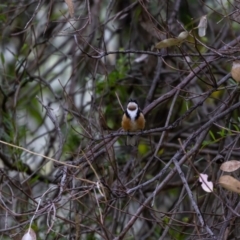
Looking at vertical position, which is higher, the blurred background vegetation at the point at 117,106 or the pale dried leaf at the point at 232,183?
the pale dried leaf at the point at 232,183

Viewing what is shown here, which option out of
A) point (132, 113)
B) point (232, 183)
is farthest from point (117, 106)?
point (232, 183)

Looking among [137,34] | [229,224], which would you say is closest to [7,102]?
[137,34]

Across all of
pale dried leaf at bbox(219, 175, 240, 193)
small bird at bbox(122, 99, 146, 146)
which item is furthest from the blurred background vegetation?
pale dried leaf at bbox(219, 175, 240, 193)

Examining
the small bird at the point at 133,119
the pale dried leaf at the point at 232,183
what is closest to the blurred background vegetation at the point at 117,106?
the small bird at the point at 133,119

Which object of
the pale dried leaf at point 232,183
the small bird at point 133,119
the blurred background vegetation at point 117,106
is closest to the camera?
the pale dried leaf at point 232,183

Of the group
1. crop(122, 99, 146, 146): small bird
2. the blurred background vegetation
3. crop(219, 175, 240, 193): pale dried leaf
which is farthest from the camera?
the blurred background vegetation

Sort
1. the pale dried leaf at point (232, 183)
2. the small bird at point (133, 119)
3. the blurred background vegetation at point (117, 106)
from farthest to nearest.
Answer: the blurred background vegetation at point (117, 106) < the small bird at point (133, 119) < the pale dried leaf at point (232, 183)

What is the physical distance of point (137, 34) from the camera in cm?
388

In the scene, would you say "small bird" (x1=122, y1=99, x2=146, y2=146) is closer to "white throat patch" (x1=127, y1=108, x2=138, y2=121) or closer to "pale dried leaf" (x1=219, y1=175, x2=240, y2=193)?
"white throat patch" (x1=127, y1=108, x2=138, y2=121)

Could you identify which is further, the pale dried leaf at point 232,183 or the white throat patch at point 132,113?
the white throat patch at point 132,113

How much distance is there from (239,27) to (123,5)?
656mm

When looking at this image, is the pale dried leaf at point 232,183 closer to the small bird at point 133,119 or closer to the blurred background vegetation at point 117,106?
the blurred background vegetation at point 117,106

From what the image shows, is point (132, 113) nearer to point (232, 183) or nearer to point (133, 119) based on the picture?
point (133, 119)

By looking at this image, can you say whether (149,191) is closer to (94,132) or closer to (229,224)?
(94,132)
